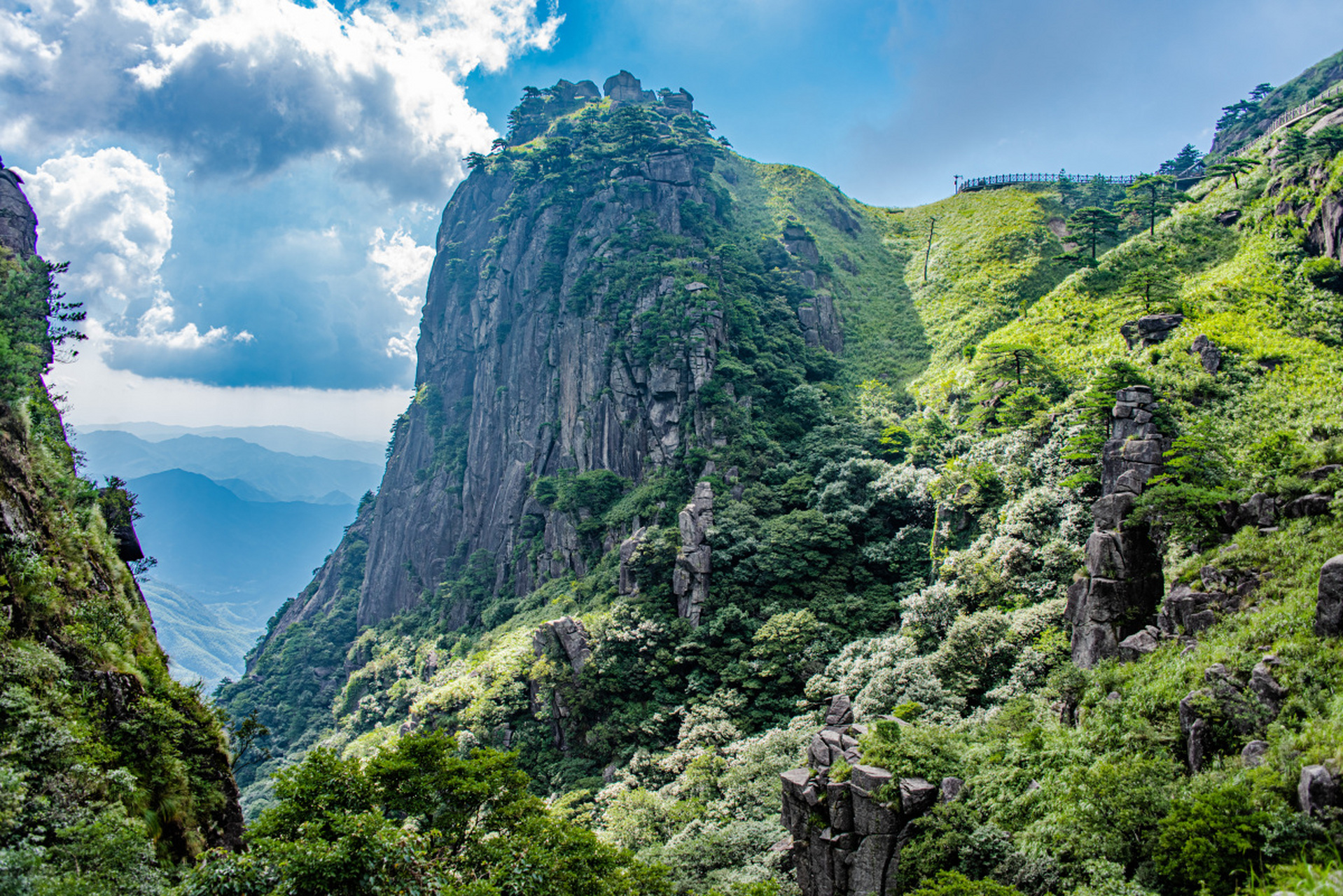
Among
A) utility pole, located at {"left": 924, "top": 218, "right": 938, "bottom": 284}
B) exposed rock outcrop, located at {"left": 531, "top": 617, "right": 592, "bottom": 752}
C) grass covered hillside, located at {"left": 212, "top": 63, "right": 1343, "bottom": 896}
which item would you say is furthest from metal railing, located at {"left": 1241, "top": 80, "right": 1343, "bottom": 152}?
exposed rock outcrop, located at {"left": 531, "top": 617, "right": 592, "bottom": 752}

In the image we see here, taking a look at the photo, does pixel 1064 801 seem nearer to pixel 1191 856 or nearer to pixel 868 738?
pixel 1191 856

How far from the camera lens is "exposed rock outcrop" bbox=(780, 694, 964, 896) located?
18219mm

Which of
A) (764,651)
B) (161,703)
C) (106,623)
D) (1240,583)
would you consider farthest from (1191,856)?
(106,623)

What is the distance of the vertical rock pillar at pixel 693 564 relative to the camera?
126 ft

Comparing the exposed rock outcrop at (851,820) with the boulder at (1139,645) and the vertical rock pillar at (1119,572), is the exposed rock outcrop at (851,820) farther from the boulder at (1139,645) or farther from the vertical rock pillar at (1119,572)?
the vertical rock pillar at (1119,572)

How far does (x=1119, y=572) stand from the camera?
2109 cm

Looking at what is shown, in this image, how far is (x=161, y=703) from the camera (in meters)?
17.7

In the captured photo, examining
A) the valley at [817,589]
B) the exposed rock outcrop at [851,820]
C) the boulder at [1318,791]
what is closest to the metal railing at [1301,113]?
the valley at [817,589]

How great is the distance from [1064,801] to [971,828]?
2.48 meters

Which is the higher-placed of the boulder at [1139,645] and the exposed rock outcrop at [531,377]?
the exposed rock outcrop at [531,377]

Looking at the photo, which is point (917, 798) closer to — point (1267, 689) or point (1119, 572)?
point (1267, 689)

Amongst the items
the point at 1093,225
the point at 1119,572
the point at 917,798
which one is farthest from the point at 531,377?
the point at 917,798

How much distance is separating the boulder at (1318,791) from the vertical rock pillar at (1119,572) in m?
8.32

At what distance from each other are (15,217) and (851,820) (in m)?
41.4
